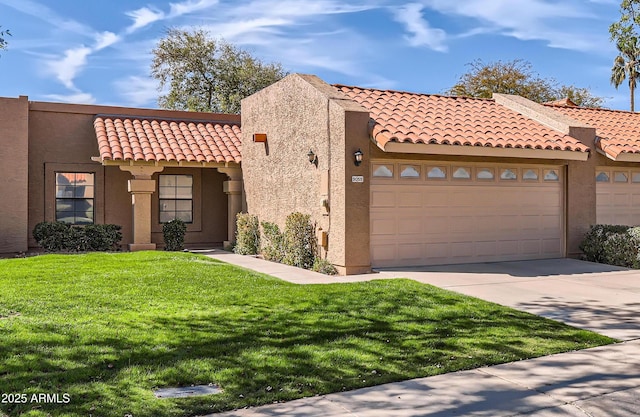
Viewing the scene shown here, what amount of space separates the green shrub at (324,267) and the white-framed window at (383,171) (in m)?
2.16

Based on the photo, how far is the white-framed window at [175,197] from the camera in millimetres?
19328

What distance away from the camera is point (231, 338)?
23.1ft

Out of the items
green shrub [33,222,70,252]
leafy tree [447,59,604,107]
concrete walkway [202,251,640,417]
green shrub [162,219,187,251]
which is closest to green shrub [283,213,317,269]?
green shrub [162,219,187,251]

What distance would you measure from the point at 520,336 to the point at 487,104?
11660 mm

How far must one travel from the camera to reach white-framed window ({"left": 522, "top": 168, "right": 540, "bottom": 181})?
14828 mm

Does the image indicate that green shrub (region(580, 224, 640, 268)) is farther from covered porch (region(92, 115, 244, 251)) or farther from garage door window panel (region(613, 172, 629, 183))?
covered porch (region(92, 115, 244, 251))

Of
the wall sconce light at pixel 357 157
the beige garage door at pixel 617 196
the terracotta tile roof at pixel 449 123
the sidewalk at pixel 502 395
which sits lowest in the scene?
the sidewalk at pixel 502 395

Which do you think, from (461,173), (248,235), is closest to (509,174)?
(461,173)

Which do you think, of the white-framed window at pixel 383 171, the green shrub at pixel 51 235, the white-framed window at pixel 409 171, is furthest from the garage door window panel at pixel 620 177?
the green shrub at pixel 51 235

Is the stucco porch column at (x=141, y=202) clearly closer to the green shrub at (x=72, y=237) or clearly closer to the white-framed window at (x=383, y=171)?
the green shrub at (x=72, y=237)

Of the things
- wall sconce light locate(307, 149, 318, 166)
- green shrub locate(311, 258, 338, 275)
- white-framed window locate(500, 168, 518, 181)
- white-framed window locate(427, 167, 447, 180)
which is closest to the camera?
green shrub locate(311, 258, 338, 275)

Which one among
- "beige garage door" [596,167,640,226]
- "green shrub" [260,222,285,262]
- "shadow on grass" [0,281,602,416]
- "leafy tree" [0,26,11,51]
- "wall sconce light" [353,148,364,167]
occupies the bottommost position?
"shadow on grass" [0,281,602,416]

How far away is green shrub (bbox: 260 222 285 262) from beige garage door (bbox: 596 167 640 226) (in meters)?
8.46

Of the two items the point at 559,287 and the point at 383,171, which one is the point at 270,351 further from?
the point at 383,171
